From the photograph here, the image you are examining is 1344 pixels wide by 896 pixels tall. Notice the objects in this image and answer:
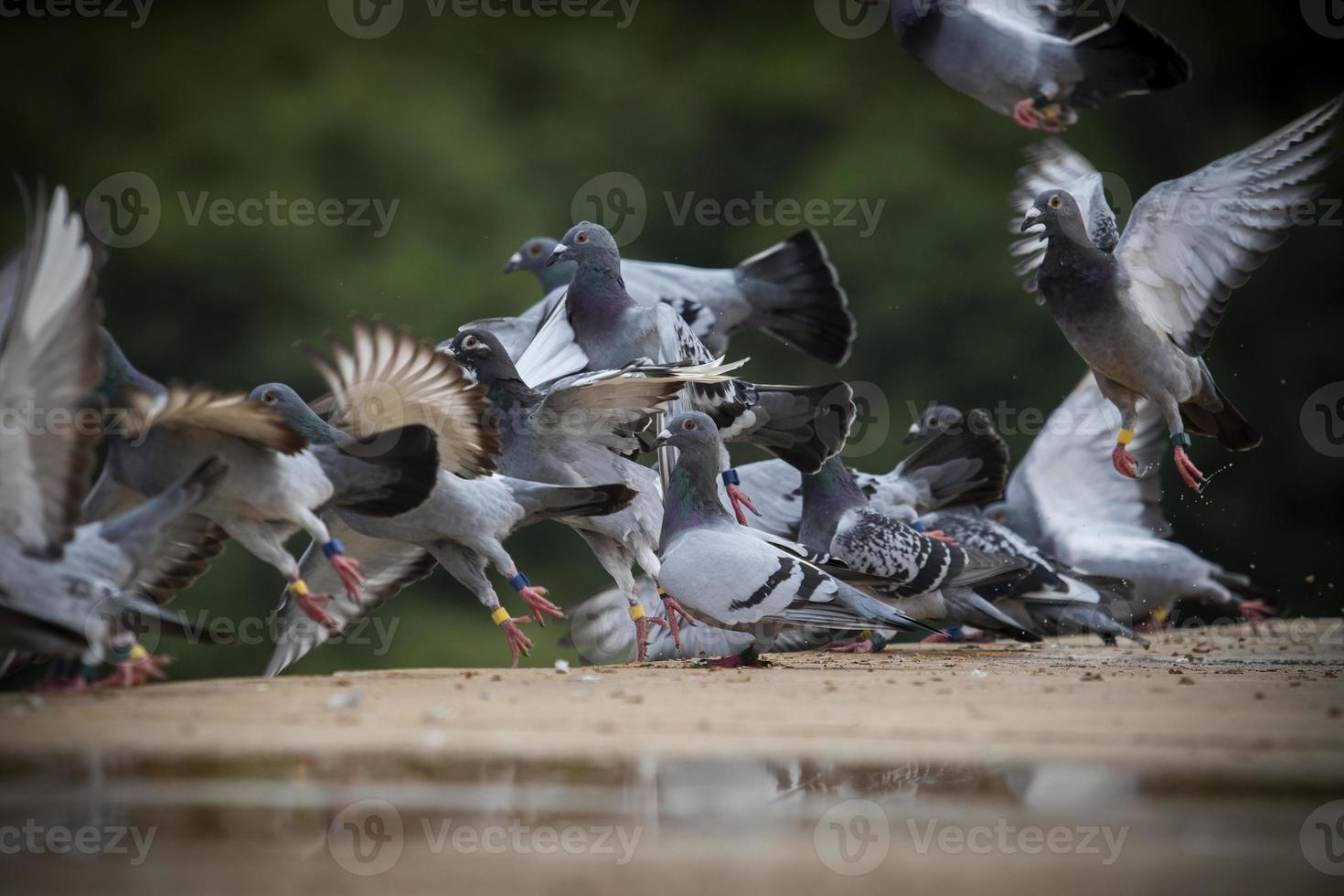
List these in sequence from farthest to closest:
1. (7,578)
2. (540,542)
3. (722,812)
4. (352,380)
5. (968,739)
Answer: (540,542), (352,380), (7,578), (968,739), (722,812)

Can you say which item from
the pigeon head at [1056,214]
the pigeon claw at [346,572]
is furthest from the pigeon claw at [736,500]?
the pigeon claw at [346,572]

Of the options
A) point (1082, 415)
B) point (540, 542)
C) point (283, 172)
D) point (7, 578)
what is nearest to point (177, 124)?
point (283, 172)

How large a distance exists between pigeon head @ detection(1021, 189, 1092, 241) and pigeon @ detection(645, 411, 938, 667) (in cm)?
186

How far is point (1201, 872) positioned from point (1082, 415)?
294 inches

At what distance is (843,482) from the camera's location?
7645 millimetres

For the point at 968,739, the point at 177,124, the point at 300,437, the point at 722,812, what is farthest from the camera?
the point at 177,124

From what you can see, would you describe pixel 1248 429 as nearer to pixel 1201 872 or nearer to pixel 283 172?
pixel 1201 872

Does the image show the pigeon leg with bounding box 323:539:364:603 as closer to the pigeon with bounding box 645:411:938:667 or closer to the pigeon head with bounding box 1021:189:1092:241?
the pigeon with bounding box 645:411:938:667

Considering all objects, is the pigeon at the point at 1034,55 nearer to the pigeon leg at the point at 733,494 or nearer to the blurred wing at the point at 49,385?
the pigeon leg at the point at 733,494

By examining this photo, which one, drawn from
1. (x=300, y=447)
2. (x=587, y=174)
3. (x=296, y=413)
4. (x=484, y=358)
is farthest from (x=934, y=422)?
(x=587, y=174)

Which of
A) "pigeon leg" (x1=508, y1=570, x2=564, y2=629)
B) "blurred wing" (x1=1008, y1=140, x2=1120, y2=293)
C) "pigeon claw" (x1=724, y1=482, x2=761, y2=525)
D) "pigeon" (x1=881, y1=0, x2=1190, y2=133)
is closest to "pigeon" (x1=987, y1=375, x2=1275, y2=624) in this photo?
"blurred wing" (x1=1008, y1=140, x2=1120, y2=293)

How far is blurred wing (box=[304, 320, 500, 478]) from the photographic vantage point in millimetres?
5730

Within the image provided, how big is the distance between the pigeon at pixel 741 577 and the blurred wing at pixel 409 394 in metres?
0.83

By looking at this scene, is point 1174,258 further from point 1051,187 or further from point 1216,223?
point 1051,187
